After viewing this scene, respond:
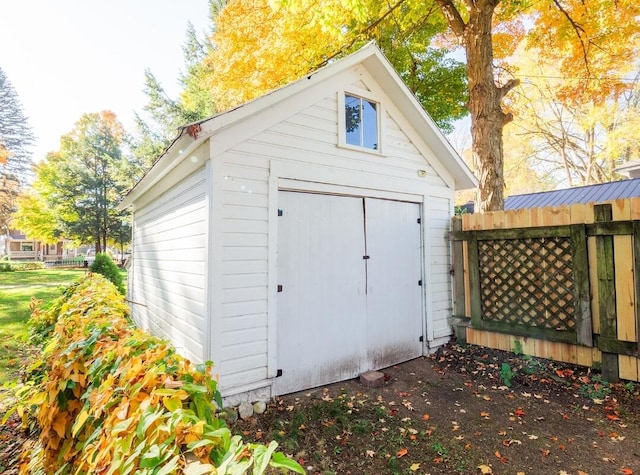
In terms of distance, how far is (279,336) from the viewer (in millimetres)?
4195

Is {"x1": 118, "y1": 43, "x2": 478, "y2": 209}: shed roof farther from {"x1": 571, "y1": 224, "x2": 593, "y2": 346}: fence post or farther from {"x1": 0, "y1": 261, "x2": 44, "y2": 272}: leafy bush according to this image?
{"x1": 0, "y1": 261, "x2": 44, "y2": 272}: leafy bush

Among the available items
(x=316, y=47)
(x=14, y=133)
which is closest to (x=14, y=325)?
(x=316, y=47)

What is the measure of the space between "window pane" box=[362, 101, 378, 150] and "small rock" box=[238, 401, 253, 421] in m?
3.99

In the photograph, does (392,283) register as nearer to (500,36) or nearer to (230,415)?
(230,415)

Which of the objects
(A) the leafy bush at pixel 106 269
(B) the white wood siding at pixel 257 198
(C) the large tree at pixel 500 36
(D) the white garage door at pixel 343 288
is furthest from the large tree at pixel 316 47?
(A) the leafy bush at pixel 106 269

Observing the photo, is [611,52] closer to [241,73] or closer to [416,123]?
[416,123]

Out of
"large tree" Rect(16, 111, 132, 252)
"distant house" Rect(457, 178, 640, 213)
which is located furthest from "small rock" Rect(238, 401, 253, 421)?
"large tree" Rect(16, 111, 132, 252)

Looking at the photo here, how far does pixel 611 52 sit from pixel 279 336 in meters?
13.6

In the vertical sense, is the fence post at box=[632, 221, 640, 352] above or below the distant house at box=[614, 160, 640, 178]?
below

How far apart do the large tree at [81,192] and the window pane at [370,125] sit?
24.0m

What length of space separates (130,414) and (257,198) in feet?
10.0

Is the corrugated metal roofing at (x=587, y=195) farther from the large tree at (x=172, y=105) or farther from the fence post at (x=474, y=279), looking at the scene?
the large tree at (x=172, y=105)

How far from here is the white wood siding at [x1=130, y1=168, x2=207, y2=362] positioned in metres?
4.09

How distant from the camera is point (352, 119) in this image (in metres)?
5.17
